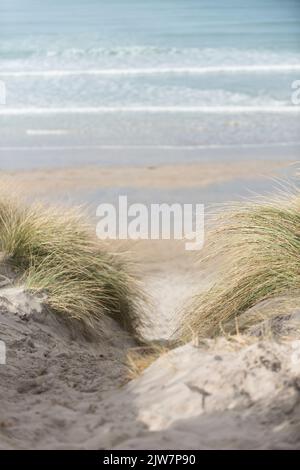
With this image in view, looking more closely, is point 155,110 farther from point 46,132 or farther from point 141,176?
point 141,176

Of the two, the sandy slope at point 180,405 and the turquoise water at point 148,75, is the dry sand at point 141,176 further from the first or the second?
the sandy slope at point 180,405

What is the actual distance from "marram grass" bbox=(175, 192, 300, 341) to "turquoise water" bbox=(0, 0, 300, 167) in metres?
8.52

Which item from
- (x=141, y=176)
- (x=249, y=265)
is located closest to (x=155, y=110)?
(x=141, y=176)

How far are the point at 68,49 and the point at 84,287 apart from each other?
2084cm

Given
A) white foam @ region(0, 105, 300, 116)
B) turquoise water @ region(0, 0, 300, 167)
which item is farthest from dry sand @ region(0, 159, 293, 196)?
white foam @ region(0, 105, 300, 116)

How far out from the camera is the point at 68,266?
19.1 ft

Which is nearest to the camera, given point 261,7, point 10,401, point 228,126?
point 10,401

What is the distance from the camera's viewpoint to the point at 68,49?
25688 mm

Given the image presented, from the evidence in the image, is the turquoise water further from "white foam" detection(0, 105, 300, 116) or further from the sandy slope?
the sandy slope

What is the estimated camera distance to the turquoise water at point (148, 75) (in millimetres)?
15555

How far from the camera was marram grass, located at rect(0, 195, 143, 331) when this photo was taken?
5.61 m
